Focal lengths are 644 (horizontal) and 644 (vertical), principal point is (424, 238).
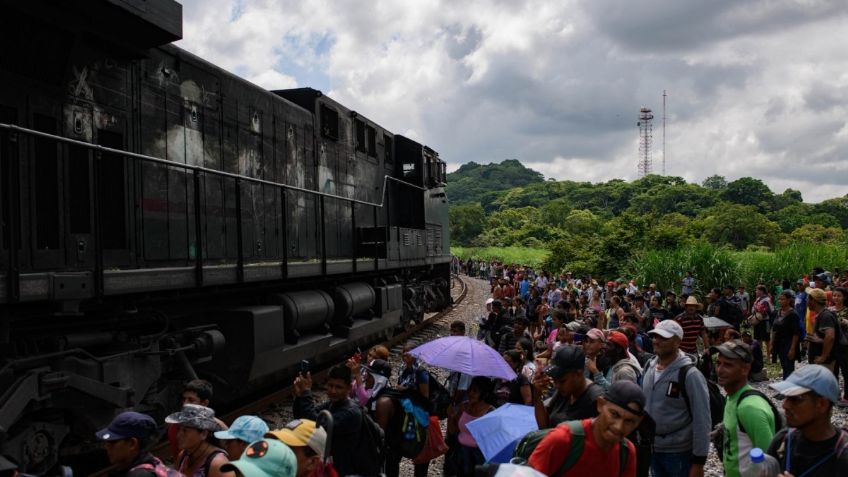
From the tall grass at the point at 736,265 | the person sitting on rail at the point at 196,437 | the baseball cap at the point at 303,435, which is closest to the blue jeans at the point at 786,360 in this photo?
the baseball cap at the point at 303,435

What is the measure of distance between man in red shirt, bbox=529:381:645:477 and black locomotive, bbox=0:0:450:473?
248 centimetres

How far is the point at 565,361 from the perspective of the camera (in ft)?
10.9

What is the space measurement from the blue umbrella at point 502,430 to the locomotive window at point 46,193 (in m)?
3.79

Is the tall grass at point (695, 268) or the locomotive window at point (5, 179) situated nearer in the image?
the locomotive window at point (5, 179)

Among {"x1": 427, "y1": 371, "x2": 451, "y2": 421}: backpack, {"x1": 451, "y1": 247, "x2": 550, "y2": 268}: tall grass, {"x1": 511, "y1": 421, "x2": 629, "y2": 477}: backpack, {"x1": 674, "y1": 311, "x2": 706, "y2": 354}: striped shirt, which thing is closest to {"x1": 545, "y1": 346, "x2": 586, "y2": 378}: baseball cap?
{"x1": 511, "y1": 421, "x2": 629, "y2": 477}: backpack

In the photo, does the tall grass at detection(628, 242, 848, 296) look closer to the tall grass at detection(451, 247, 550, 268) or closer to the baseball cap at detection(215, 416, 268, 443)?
the baseball cap at detection(215, 416, 268, 443)

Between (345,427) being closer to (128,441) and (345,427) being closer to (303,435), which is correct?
(303,435)

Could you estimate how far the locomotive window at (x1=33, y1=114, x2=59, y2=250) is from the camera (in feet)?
17.3

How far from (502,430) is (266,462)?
5.80 ft

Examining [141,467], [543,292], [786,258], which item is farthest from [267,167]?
[786,258]

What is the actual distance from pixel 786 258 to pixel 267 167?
16.7m

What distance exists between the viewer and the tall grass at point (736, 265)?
62.5 ft

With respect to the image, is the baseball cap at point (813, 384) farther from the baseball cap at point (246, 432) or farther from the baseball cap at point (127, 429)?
the baseball cap at point (127, 429)

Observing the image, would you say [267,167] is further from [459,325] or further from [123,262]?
[459,325]
